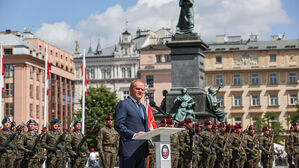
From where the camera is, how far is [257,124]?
6944 cm

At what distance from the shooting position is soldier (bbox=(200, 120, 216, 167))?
17281mm

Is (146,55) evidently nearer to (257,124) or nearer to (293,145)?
(257,124)

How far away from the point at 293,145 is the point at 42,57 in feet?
218

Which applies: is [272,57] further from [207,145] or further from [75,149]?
[75,149]

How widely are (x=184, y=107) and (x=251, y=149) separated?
265cm

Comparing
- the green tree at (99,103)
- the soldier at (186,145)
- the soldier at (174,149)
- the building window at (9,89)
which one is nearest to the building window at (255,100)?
the green tree at (99,103)

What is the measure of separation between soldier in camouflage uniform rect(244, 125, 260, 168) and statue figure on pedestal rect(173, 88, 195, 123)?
2050 mm

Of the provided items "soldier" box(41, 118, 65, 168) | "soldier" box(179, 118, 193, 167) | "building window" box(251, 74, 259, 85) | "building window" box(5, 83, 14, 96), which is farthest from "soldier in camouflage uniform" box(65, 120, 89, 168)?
"building window" box(251, 74, 259, 85)

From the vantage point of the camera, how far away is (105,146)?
15.1 metres

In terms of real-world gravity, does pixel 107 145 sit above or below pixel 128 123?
below

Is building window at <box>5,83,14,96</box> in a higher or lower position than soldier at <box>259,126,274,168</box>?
higher

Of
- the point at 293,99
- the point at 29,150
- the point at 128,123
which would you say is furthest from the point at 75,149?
the point at 293,99

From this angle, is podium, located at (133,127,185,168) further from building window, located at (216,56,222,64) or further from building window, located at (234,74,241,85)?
building window, located at (216,56,222,64)

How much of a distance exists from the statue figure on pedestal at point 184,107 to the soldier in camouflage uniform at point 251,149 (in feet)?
6.73
